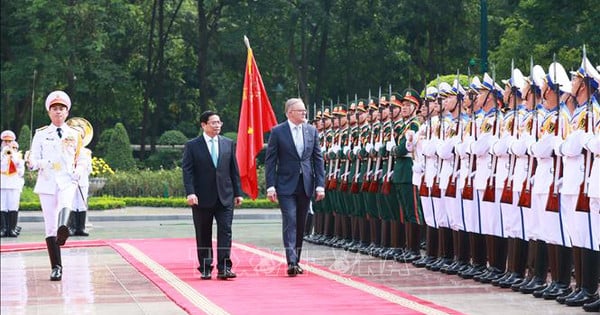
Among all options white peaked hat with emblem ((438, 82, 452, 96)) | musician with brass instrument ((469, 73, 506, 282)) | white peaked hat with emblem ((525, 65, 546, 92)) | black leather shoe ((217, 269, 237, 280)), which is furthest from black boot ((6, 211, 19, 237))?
white peaked hat with emblem ((525, 65, 546, 92))

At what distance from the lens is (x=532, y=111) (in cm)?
1228

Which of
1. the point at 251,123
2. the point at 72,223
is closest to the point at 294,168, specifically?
the point at 251,123

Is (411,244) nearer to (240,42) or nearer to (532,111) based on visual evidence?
(532,111)

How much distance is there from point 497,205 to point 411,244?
9.93 feet

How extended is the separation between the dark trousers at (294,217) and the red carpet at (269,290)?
1.11ft

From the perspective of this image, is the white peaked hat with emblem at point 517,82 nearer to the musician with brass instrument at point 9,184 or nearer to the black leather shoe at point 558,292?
the black leather shoe at point 558,292

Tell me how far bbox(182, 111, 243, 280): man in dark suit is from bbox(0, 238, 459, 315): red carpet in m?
0.45

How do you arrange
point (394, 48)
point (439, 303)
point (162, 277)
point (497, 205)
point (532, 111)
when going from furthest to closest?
point (394, 48)
point (162, 277)
point (497, 205)
point (532, 111)
point (439, 303)

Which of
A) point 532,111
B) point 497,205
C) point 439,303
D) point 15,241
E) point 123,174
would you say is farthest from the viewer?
point 123,174

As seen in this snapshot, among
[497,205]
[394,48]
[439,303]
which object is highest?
[394,48]

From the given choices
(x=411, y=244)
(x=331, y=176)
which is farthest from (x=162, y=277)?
(x=331, y=176)

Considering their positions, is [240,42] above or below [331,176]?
above

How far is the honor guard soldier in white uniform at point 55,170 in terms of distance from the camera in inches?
552

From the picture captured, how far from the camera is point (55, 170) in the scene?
14.0 m
